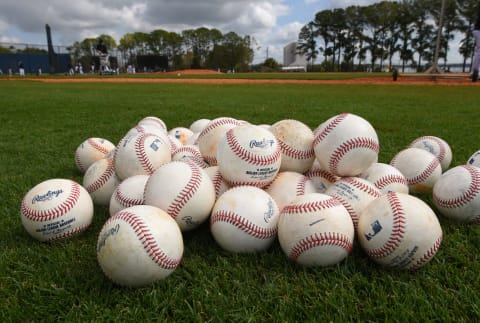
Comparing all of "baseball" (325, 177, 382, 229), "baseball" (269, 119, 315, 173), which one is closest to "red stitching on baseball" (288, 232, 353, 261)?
"baseball" (325, 177, 382, 229)

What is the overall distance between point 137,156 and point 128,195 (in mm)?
516

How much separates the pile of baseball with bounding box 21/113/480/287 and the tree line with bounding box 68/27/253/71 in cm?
6597

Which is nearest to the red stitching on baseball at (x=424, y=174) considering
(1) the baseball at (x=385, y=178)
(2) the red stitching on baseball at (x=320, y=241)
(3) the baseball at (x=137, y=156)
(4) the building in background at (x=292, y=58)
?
(1) the baseball at (x=385, y=178)

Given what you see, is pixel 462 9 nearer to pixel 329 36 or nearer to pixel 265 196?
pixel 329 36

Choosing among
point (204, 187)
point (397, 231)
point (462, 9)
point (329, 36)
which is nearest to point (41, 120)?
point (204, 187)

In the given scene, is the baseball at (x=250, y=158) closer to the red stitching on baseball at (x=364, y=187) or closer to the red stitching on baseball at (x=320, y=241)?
the red stitching on baseball at (x=364, y=187)

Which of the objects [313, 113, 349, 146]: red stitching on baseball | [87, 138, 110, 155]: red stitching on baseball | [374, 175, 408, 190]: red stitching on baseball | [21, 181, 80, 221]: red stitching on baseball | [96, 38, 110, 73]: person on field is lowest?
[21, 181, 80, 221]: red stitching on baseball

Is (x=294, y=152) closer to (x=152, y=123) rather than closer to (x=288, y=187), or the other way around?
(x=288, y=187)

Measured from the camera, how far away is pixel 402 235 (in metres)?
2.10

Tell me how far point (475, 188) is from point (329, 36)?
81.2 metres

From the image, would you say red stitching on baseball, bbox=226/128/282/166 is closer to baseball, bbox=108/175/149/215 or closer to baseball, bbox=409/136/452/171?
baseball, bbox=108/175/149/215

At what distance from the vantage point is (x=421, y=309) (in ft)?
5.81

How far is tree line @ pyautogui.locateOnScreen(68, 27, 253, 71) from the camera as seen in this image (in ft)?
229

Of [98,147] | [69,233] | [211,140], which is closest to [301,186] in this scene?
[211,140]
